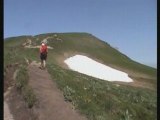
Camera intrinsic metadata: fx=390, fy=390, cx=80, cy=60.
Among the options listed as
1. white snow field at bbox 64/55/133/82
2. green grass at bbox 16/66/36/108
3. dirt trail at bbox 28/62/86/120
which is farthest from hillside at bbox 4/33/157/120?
green grass at bbox 16/66/36/108

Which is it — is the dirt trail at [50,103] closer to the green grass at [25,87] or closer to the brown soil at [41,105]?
the brown soil at [41,105]

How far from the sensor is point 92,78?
50.8 metres

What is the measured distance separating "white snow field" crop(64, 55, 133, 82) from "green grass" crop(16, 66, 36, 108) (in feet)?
141

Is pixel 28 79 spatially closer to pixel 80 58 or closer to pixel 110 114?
pixel 110 114

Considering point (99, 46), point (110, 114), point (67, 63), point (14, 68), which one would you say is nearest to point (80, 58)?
point (67, 63)

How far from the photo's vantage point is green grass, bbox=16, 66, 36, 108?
20706 mm

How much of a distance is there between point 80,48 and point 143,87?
26.6 metres

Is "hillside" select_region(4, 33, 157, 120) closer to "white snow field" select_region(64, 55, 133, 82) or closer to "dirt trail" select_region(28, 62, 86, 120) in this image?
"dirt trail" select_region(28, 62, 86, 120)

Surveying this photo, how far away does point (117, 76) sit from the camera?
70.9 metres

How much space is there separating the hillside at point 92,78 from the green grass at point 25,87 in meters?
1.94

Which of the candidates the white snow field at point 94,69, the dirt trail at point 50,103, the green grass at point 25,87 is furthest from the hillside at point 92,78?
the green grass at point 25,87

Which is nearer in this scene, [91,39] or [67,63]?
[67,63]

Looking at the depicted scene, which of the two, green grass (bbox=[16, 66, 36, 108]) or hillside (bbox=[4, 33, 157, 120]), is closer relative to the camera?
green grass (bbox=[16, 66, 36, 108])

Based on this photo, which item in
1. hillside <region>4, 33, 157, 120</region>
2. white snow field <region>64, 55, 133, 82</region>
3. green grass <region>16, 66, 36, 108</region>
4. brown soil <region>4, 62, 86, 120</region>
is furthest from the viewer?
white snow field <region>64, 55, 133, 82</region>
